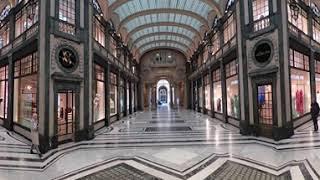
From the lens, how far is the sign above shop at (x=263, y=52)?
1000 centimetres

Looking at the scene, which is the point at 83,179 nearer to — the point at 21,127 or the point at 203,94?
the point at 21,127

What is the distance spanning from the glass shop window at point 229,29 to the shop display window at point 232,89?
5.96ft

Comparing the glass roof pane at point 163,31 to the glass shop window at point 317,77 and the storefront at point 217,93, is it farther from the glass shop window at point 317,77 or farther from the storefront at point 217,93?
the glass shop window at point 317,77

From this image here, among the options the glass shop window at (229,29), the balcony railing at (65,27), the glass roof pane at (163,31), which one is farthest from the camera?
the glass roof pane at (163,31)

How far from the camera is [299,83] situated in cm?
1186

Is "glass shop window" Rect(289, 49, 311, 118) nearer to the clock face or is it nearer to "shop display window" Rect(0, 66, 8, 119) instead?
the clock face

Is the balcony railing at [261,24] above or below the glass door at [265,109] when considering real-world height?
above

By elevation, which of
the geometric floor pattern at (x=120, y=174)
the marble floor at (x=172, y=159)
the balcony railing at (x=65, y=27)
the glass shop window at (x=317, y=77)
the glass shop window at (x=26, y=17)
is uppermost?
the glass shop window at (x=26, y=17)

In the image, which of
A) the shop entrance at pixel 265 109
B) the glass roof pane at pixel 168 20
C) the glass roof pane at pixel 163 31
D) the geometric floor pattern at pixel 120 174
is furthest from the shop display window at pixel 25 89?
the glass roof pane at pixel 163 31

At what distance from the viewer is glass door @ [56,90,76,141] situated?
944 cm

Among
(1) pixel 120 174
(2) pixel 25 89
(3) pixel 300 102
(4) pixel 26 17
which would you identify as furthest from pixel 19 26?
(3) pixel 300 102

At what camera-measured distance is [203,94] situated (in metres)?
23.1

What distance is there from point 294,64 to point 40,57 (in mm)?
12196

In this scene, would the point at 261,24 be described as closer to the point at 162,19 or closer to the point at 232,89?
the point at 232,89
